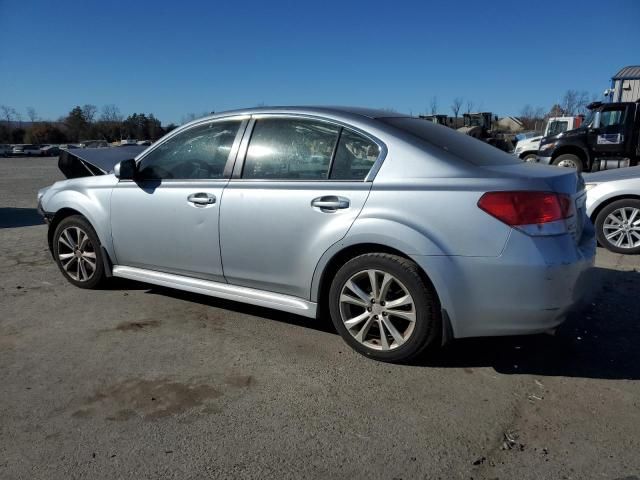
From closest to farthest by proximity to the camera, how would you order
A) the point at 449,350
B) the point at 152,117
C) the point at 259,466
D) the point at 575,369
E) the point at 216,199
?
the point at 259,466 → the point at 575,369 → the point at 449,350 → the point at 216,199 → the point at 152,117

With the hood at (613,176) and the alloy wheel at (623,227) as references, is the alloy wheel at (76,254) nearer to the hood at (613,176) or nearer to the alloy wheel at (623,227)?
the alloy wheel at (623,227)

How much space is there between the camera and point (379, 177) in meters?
3.18

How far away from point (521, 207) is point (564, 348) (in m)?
1.24

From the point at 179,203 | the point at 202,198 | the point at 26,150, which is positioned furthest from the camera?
the point at 26,150

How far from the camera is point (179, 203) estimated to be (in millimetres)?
3930

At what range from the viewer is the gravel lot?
2.31 m

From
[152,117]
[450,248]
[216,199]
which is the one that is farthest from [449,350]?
[152,117]

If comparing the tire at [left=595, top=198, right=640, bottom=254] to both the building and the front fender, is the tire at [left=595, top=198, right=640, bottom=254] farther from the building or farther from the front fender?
the building

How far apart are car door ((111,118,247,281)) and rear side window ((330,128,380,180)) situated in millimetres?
870

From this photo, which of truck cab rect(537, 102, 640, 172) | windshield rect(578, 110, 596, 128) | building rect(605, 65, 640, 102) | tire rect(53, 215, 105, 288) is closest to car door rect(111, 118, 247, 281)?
tire rect(53, 215, 105, 288)

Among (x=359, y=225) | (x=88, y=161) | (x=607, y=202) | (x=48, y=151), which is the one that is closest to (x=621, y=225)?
(x=607, y=202)

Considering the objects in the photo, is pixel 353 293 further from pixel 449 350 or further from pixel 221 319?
pixel 221 319

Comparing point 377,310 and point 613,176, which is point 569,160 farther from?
point 377,310

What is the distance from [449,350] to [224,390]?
1514 mm
